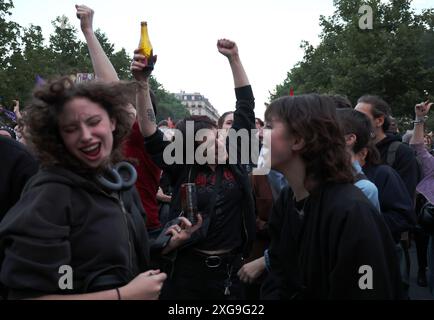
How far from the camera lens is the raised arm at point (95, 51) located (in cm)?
309

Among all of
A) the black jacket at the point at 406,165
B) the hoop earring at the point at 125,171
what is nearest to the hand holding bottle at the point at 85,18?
the hoop earring at the point at 125,171

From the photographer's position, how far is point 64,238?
67.0 inches

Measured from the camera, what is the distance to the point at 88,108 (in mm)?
1996

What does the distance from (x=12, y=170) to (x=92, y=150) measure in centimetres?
51

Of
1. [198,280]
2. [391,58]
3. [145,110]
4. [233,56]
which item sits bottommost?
[198,280]

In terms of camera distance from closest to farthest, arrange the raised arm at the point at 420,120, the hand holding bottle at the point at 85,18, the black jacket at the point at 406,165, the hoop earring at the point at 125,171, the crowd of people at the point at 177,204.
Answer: the crowd of people at the point at 177,204 < the hoop earring at the point at 125,171 < the hand holding bottle at the point at 85,18 < the black jacket at the point at 406,165 < the raised arm at the point at 420,120

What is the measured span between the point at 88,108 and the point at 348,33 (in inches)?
1089

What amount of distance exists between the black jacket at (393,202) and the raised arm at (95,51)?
6.79 feet

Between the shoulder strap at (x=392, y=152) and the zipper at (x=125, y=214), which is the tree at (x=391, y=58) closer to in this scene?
the shoulder strap at (x=392, y=152)

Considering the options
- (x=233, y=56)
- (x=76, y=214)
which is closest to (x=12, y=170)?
(x=76, y=214)

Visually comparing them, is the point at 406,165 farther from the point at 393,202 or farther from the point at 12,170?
the point at 12,170

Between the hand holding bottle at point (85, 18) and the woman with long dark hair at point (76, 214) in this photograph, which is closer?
the woman with long dark hair at point (76, 214)

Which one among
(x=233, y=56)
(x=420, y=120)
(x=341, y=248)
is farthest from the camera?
(x=420, y=120)
